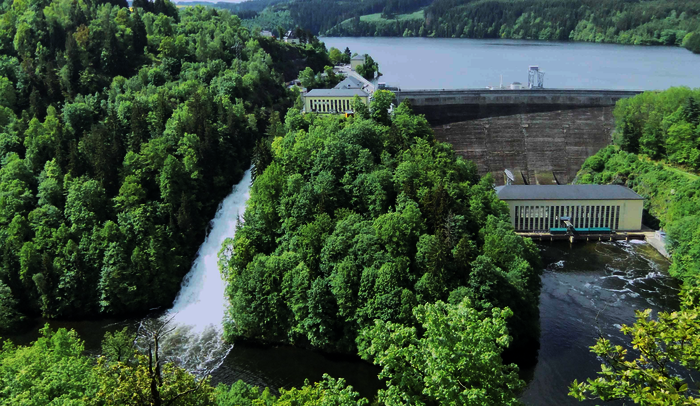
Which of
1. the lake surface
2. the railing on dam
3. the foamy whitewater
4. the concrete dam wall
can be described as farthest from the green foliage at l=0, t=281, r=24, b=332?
the lake surface

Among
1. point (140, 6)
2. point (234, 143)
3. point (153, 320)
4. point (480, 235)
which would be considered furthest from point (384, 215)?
point (140, 6)

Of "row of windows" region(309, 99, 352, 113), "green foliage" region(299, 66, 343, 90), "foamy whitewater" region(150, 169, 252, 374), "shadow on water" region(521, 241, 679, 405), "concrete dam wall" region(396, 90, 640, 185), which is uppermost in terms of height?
"green foliage" region(299, 66, 343, 90)

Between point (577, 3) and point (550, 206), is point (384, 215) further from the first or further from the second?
point (577, 3)

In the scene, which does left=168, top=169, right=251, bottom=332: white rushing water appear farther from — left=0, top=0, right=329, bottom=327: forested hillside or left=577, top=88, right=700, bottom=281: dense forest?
left=577, top=88, right=700, bottom=281: dense forest

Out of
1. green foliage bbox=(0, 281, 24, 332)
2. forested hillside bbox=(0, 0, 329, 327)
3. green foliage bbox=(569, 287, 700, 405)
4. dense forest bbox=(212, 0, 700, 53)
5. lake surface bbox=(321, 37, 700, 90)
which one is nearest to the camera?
green foliage bbox=(569, 287, 700, 405)

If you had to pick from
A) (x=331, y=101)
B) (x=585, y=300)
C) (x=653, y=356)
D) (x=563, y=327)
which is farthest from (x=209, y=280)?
(x=653, y=356)

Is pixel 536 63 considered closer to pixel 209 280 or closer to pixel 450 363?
pixel 209 280
